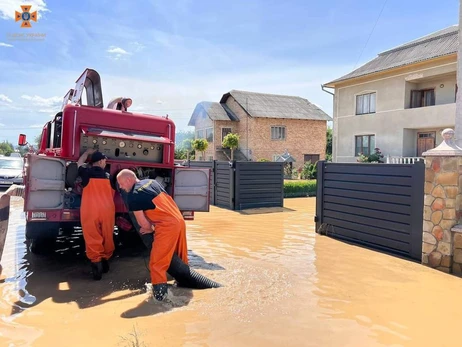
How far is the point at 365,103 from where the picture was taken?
23938 millimetres

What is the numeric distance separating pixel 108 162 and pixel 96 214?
3.09ft

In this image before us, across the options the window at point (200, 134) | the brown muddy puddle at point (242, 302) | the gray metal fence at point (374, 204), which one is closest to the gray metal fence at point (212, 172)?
the gray metal fence at point (374, 204)

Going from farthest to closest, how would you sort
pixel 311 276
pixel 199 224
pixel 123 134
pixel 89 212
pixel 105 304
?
pixel 199 224, pixel 123 134, pixel 311 276, pixel 89 212, pixel 105 304

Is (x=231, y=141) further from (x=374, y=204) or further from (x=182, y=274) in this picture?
(x=182, y=274)

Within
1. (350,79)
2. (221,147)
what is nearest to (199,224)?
(350,79)

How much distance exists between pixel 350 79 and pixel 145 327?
75.0ft

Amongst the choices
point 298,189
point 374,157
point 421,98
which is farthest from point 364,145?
point 298,189

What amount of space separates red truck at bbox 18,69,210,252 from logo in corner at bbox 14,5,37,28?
243 inches

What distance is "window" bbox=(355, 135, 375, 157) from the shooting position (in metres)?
23.4

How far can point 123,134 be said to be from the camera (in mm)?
6242

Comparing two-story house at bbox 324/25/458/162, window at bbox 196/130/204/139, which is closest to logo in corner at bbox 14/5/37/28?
two-story house at bbox 324/25/458/162

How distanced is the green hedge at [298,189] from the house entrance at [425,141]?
7.47 meters

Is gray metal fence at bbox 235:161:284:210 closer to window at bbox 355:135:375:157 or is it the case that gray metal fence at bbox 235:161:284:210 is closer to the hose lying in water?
the hose lying in water

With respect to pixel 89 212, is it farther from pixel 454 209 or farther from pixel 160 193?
pixel 454 209
